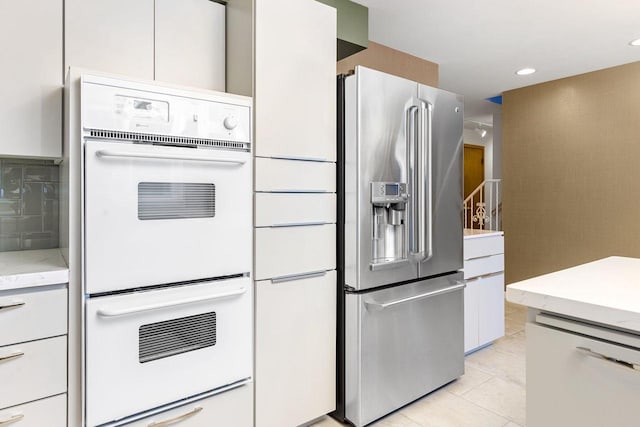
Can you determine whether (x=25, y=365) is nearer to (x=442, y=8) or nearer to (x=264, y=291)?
(x=264, y=291)

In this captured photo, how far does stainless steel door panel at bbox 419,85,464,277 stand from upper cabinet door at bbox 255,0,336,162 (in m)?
0.60

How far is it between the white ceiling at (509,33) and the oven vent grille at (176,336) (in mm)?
2206

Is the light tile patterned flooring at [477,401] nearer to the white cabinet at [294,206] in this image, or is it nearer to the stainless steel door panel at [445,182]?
the white cabinet at [294,206]

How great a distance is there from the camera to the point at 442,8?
259cm

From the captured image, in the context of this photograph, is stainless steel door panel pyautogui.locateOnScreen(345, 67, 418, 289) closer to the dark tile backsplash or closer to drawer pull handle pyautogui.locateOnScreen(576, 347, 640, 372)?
drawer pull handle pyautogui.locateOnScreen(576, 347, 640, 372)

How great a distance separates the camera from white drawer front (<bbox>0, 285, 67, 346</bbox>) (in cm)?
124

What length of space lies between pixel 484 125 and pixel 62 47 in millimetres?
6920

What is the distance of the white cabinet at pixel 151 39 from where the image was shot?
166 centimetres

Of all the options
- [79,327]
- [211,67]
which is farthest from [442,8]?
[79,327]

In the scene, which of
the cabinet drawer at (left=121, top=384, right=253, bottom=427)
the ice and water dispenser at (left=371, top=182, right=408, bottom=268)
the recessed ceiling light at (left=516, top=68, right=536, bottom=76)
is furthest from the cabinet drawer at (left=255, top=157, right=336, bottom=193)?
the recessed ceiling light at (left=516, top=68, right=536, bottom=76)

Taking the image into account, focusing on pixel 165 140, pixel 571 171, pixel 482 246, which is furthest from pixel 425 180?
pixel 571 171

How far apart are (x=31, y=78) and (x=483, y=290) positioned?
306 cm

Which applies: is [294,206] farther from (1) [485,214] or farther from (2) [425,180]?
(1) [485,214]

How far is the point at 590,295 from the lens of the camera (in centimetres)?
109
